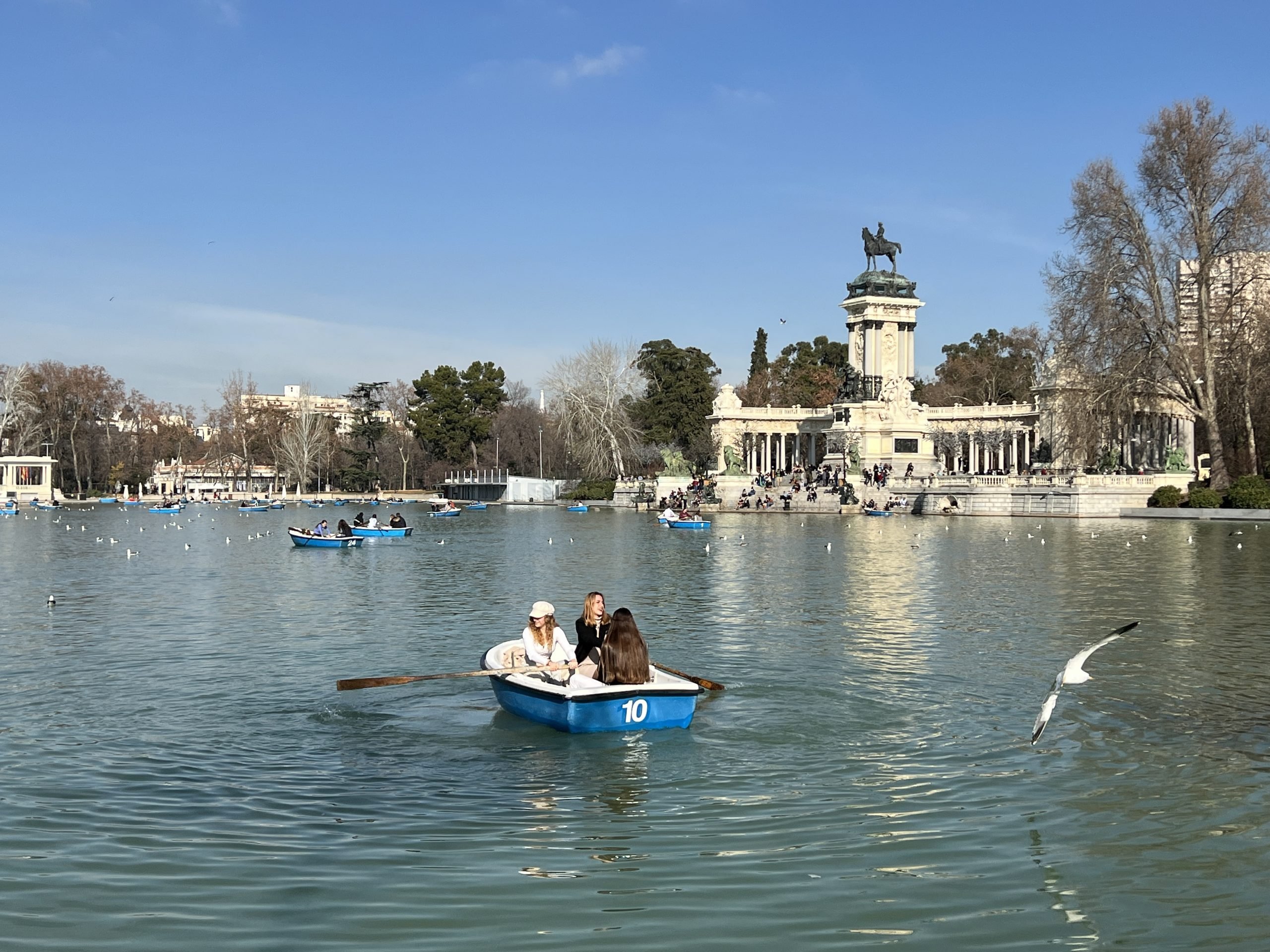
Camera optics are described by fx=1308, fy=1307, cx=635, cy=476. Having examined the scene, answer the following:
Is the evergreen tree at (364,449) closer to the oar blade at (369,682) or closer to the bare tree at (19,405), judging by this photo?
the bare tree at (19,405)

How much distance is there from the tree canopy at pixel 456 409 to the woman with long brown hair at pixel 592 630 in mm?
102946

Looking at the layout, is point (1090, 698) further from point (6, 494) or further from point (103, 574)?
point (6, 494)

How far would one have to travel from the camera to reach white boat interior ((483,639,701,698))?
12.5 metres

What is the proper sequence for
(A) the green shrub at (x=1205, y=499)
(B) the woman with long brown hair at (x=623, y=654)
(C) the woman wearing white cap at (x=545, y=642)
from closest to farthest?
(B) the woman with long brown hair at (x=623, y=654), (C) the woman wearing white cap at (x=545, y=642), (A) the green shrub at (x=1205, y=499)

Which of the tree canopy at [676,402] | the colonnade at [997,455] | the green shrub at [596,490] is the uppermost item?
the tree canopy at [676,402]

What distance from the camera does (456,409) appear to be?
116875 millimetres

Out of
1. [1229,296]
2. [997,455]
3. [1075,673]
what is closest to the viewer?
[1075,673]

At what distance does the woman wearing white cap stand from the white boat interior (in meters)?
0.19

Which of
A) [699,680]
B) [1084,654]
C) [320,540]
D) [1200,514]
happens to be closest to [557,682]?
[699,680]

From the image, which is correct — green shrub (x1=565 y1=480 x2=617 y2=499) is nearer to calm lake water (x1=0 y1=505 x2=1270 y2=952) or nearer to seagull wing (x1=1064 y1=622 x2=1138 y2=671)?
calm lake water (x1=0 y1=505 x2=1270 y2=952)

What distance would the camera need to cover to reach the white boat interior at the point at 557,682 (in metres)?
12.5

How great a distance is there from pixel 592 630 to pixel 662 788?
2.94 m

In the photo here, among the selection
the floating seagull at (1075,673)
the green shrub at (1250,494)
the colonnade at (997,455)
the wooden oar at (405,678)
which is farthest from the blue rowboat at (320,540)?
the colonnade at (997,455)

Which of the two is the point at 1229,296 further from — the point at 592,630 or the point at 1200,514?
the point at 592,630
